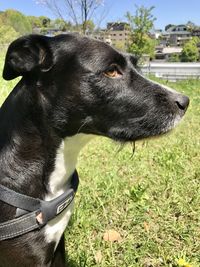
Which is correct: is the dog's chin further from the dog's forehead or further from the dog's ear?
the dog's ear

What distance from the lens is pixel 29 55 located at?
88.6 inches

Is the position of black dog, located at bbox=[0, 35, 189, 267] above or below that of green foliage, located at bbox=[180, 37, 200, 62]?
above

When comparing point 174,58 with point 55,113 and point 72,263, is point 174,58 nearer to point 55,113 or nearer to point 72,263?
point 72,263

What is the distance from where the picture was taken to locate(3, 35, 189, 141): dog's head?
2232 millimetres

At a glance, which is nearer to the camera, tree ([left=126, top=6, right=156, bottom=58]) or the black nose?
the black nose

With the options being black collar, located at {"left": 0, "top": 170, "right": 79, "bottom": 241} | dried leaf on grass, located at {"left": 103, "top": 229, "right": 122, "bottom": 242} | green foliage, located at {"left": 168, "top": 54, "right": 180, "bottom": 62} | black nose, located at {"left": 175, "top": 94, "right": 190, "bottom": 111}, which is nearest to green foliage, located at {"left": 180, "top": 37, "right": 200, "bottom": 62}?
green foliage, located at {"left": 168, "top": 54, "right": 180, "bottom": 62}

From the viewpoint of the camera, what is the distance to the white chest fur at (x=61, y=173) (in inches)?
90.1

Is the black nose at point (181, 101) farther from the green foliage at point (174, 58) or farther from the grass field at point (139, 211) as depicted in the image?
the green foliage at point (174, 58)

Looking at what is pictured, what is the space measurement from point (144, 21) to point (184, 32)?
81.0 m

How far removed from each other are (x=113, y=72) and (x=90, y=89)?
0.59 feet

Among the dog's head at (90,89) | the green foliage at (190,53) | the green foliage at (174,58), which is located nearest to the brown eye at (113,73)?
the dog's head at (90,89)

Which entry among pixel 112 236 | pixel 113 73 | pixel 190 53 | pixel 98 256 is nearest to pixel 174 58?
Answer: pixel 190 53

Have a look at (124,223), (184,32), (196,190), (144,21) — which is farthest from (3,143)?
(184,32)

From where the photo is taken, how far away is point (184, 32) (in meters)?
107
